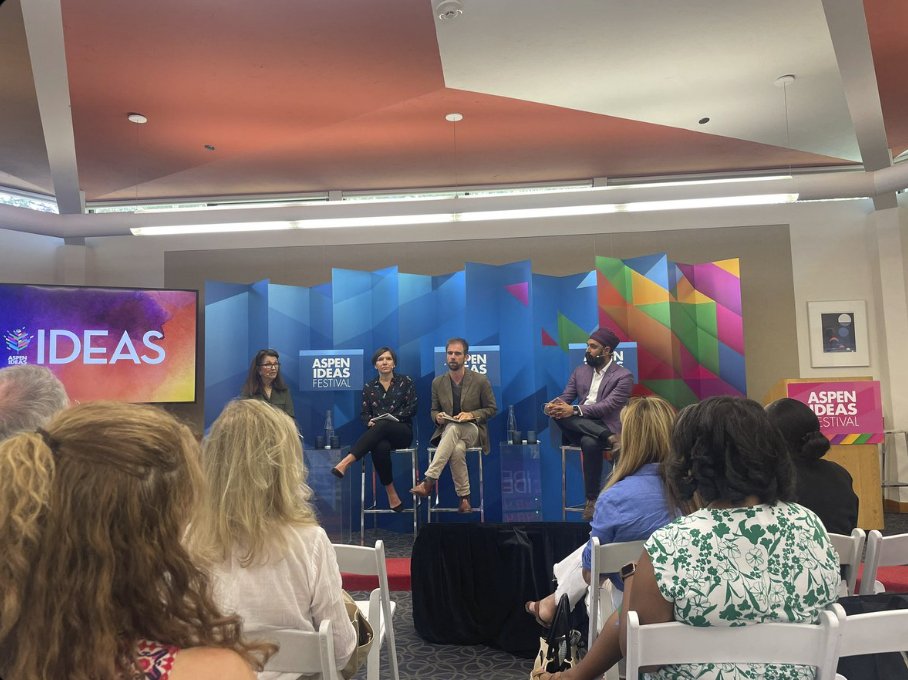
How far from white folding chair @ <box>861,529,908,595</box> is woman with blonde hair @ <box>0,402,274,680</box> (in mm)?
2093

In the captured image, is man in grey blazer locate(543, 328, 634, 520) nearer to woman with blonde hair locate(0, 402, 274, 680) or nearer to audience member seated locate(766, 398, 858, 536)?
audience member seated locate(766, 398, 858, 536)

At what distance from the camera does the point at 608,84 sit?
4.94 meters

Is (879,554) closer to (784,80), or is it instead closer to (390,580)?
(390,580)

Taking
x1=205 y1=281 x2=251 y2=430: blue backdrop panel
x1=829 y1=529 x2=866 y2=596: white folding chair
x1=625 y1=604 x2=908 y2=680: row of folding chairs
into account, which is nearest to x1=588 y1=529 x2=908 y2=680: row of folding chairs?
x1=829 y1=529 x2=866 y2=596: white folding chair

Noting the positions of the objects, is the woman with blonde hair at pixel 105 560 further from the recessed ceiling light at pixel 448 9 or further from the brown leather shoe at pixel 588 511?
the brown leather shoe at pixel 588 511

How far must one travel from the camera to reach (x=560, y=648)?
206 cm

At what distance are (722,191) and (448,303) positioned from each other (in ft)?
8.38

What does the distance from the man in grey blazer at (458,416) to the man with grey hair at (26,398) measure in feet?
12.0

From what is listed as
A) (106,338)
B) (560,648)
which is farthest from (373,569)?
(106,338)

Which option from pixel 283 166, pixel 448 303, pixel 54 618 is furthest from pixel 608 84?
pixel 54 618

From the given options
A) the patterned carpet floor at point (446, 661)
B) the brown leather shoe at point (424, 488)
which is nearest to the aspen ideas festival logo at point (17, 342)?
the brown leather shoe at point (424, 488)

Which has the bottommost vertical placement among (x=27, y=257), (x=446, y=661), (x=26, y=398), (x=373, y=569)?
(x=446, y=661)

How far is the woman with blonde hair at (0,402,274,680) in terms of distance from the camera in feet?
2.30

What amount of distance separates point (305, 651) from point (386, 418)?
14.0 ft
